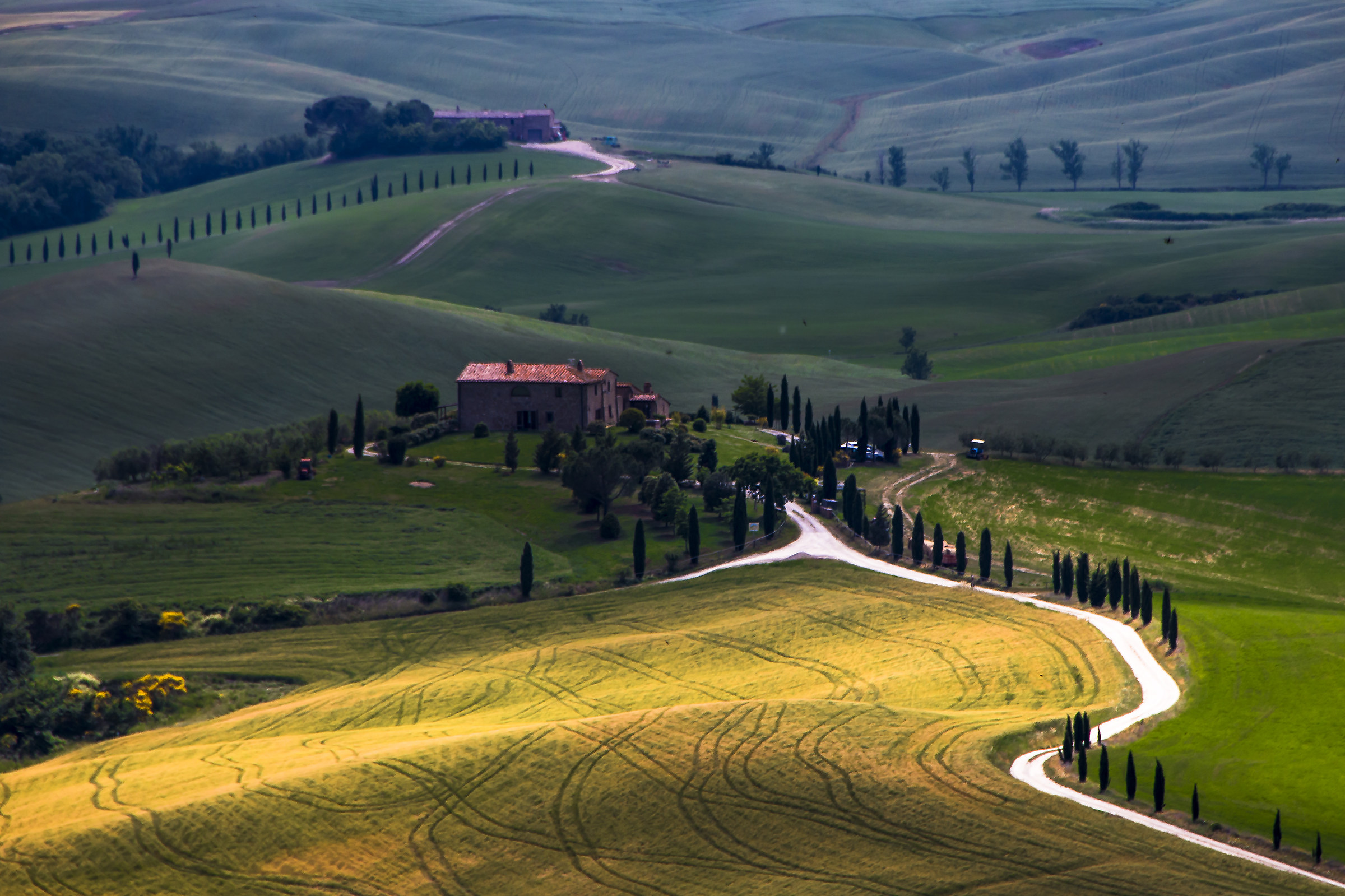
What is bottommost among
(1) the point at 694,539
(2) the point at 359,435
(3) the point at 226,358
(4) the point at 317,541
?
(4) the point at 317,541

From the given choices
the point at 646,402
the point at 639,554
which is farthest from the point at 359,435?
the point at 639,554

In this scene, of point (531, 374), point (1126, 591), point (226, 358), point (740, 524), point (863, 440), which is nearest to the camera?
point (1126, 591)

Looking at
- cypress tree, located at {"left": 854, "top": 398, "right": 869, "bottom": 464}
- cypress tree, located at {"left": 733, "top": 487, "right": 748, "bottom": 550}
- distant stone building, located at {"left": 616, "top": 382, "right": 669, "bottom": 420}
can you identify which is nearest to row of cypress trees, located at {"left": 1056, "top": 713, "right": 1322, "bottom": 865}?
cypress tree, located at {"left": 733, "top": 487, "right": 748, "bottom": 550}

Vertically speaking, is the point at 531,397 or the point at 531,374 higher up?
the point at 531,374

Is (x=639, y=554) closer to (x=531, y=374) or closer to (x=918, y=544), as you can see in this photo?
(x=918, y=544)

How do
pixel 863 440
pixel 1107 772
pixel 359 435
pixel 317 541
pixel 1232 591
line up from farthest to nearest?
pixel 863 440 < pixel 359 435 < pixel 317 541 < pixel 1232 591 < pixel 1107 772

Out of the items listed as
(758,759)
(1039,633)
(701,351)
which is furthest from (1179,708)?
(701,351)

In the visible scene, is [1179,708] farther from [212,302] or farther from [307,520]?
[212,302]
